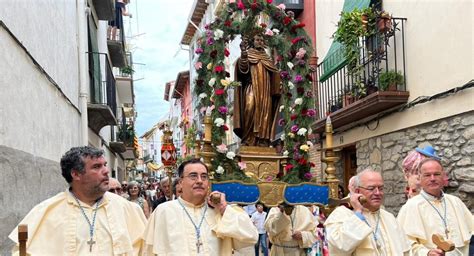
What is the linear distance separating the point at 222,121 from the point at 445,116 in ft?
10.9

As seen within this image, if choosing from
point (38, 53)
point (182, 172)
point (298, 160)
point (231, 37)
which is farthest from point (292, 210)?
point (38, 53)

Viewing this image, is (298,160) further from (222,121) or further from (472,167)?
(472,167)

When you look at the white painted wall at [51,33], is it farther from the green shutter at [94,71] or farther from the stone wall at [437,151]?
the stone wall at [437,151]

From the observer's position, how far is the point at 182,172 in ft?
12.6

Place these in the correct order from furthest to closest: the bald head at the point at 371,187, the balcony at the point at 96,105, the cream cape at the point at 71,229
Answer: the balcony at the point at 96,105, the bald head at the point at 371,187, the cream cape at the point at 71,229

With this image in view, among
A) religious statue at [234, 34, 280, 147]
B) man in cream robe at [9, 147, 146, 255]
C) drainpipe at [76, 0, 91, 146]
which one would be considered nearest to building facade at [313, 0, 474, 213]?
religious statue at [234, 34, 280, 147]

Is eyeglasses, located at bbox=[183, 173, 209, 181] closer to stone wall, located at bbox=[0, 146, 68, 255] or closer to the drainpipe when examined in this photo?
stone wall, located at bbox=[0, 146, 68, 255]

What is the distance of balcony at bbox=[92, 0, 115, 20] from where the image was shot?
12.8 meters

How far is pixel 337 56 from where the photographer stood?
10.8 metres

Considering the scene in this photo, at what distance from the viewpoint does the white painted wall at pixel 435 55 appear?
22.1ft

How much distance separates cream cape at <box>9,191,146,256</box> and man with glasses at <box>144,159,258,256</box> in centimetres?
28

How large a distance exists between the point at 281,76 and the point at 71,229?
374 cm

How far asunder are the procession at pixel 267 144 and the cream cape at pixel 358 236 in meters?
0.01

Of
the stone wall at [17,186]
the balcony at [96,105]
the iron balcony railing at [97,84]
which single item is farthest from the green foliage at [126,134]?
the stone wall at [17,186]
